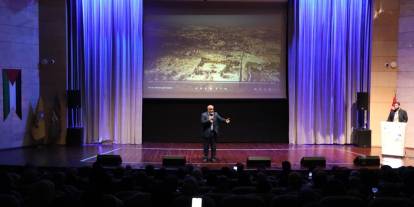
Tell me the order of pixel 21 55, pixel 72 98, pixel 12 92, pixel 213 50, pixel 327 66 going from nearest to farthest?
1. pixel 12 92
2. pixel 21 55
3. pixel 72 98
4. pixel 327 66
5. pixel 213 50

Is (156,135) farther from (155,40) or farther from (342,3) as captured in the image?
(342,3)

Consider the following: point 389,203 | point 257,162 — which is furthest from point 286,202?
point 257,162

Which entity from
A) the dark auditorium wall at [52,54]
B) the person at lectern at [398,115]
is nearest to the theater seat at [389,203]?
the person at lectern at [398,115]

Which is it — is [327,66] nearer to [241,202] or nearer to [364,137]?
[364,137]

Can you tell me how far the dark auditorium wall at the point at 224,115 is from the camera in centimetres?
1548

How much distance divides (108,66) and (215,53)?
360cm

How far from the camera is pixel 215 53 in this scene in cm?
1541

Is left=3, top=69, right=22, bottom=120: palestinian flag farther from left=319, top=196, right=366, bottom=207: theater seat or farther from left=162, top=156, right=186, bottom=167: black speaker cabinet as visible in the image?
left=319, top=196, right=366, bottom=207: theater seat

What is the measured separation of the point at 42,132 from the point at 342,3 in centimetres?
1053

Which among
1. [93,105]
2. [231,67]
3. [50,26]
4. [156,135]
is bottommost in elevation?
[156,135]

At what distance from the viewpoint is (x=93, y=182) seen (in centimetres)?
556

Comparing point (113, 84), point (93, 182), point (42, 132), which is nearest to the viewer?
point (93, 182)

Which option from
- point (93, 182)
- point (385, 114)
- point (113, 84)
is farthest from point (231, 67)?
point (93, 182)

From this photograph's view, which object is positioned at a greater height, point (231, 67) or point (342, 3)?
point (342, 3)
